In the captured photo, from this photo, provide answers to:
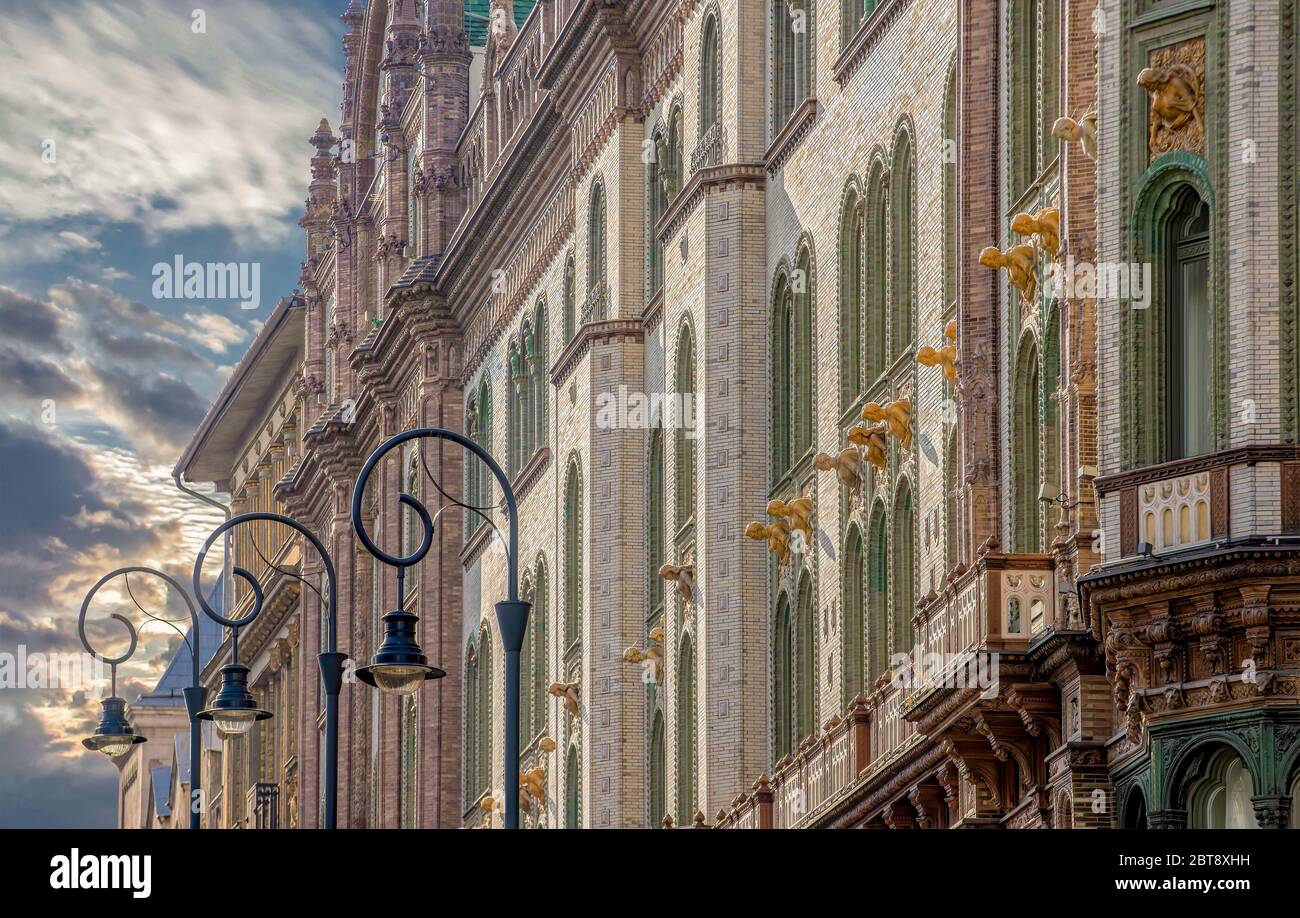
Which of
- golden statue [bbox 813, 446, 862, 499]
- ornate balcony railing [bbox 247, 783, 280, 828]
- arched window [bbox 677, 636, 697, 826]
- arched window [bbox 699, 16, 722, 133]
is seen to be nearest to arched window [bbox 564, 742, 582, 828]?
arched window [bbox 677, 636, 697, 826]

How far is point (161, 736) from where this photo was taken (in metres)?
159

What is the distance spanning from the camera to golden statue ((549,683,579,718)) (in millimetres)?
68812

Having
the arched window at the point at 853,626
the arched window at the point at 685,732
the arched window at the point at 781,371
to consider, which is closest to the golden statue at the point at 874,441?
the arched window at the point at 853,626

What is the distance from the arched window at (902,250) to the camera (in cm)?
4934

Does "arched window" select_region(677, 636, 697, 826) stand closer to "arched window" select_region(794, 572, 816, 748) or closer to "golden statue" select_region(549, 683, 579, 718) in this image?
"arched window" select_region(794, 572, 816, 748)

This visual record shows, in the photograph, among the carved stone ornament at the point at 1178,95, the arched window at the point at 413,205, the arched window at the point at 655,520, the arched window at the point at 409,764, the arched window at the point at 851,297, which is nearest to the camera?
the carved stone ornament at the point at 1178,95

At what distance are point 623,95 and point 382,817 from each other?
29417 mm

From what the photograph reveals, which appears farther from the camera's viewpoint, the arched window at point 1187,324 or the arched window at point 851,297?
the arched window at point 851,297

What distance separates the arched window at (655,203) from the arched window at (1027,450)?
22.1 meters

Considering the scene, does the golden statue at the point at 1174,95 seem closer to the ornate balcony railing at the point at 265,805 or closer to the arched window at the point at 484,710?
the arched window at the point at 484,710

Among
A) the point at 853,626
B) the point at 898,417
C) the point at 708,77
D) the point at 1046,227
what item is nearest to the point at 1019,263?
the point at 1046,227

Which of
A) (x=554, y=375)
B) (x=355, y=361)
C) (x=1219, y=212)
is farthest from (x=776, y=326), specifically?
(x=355, y=361)

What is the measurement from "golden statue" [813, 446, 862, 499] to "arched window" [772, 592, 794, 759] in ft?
14.8

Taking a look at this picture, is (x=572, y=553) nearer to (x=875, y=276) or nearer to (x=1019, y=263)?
(x=875, y=276)
